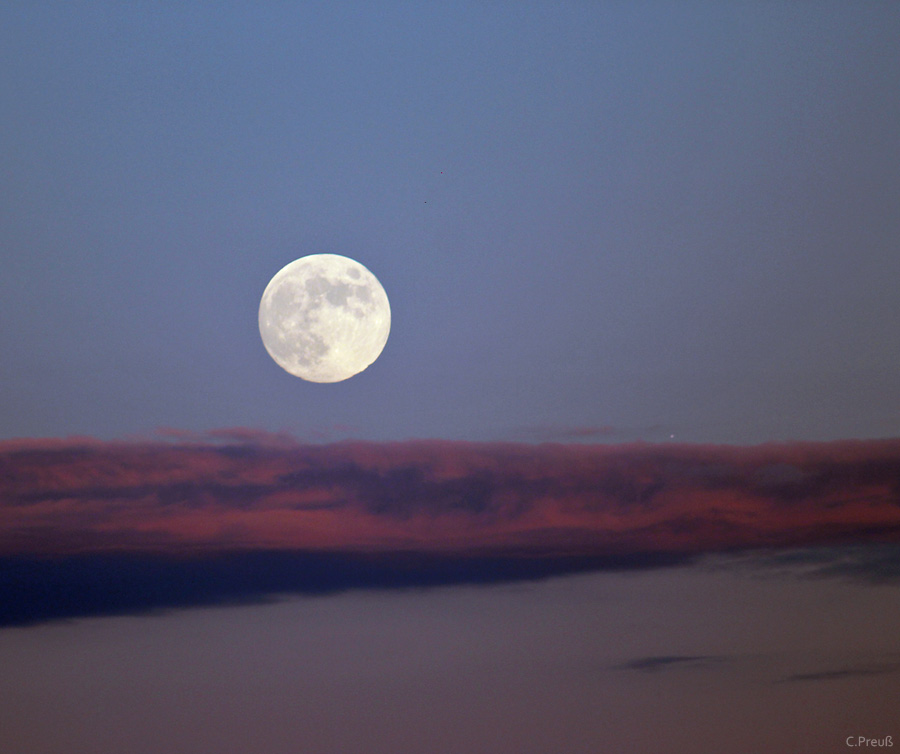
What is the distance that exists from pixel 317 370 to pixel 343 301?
182 cm

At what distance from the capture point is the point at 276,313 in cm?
1412

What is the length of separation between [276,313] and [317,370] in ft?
5.52

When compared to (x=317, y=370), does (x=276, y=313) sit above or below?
above

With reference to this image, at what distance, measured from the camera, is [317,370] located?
14297 millimetres

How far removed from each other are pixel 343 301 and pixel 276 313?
5.51ft

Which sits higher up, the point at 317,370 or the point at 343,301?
the point at 343,301

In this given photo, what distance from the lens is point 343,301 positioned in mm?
13961
